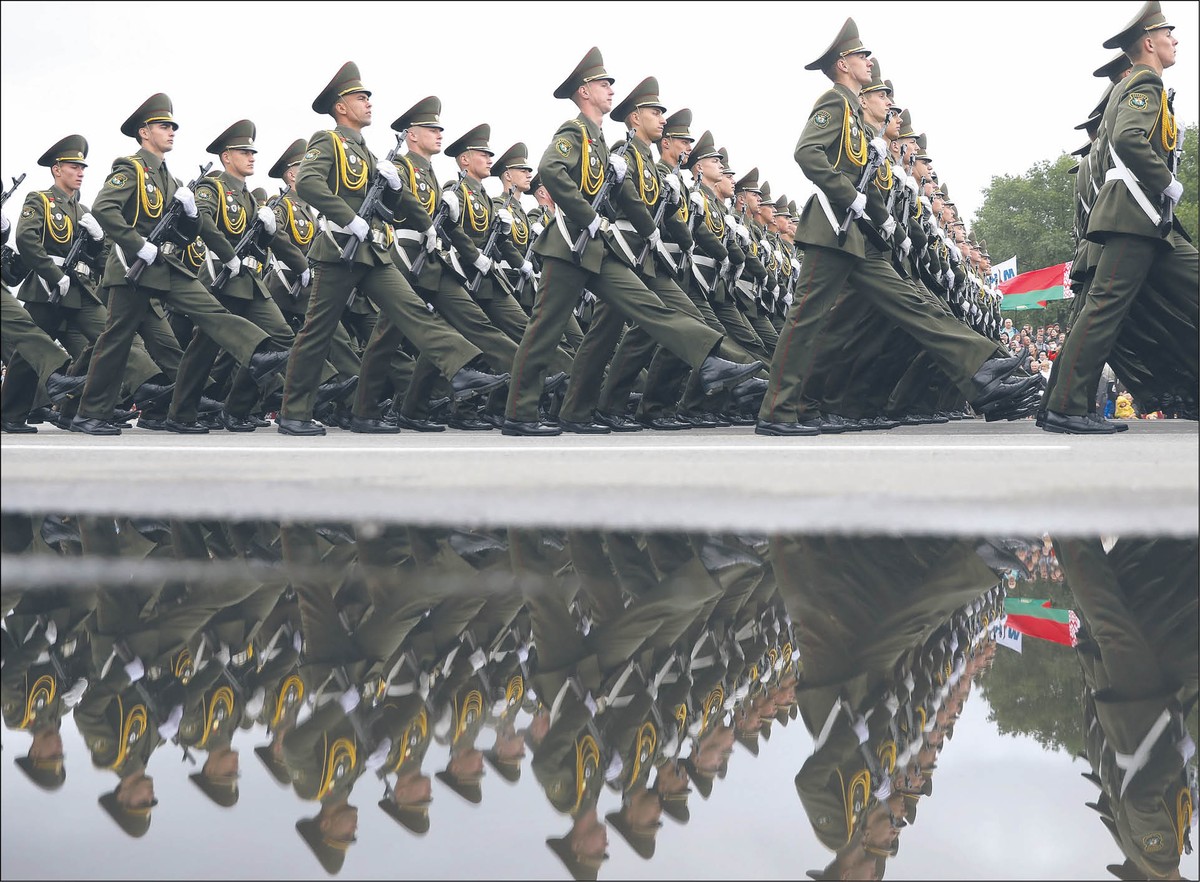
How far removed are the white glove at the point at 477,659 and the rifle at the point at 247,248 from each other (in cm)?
896

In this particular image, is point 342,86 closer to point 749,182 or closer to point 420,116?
point 420,116

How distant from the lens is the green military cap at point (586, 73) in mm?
9133

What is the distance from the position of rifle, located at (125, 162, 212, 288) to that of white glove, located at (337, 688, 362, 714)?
26.9 ft

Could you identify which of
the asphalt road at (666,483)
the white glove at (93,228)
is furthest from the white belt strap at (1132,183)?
the white glove at (93,228)

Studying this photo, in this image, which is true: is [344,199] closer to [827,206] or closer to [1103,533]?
[827,206]

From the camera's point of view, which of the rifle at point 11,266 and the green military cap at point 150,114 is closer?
the green military cap at point 150,114

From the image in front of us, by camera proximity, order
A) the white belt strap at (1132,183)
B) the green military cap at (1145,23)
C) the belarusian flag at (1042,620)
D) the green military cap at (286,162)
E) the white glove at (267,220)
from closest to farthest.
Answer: the belarusian flag at (1042,620)
the white belt strap at (1132,183)
the green military cap at (1145,23)
the white glove at (267,220)
the green military cap at (286,162)

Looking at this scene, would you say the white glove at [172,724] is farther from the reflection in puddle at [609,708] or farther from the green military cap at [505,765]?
the green military cap at [505,765]

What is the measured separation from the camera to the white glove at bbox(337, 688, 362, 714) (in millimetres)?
2217

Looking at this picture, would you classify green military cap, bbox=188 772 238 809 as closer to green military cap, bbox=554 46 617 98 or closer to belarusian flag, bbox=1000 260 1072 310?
green military cap, bbox=554 46 617 98

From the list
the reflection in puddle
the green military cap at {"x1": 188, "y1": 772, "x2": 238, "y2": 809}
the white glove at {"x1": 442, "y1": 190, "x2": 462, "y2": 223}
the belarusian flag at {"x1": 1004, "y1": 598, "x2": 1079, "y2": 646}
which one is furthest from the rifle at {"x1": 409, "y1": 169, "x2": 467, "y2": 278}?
the green military cap at {"x1": 188, "y1": 772, "x2": 238, "y2": 809}

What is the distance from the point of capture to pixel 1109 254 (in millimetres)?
7652

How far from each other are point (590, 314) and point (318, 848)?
11980 mm

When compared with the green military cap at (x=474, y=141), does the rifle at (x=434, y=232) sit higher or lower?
lower
